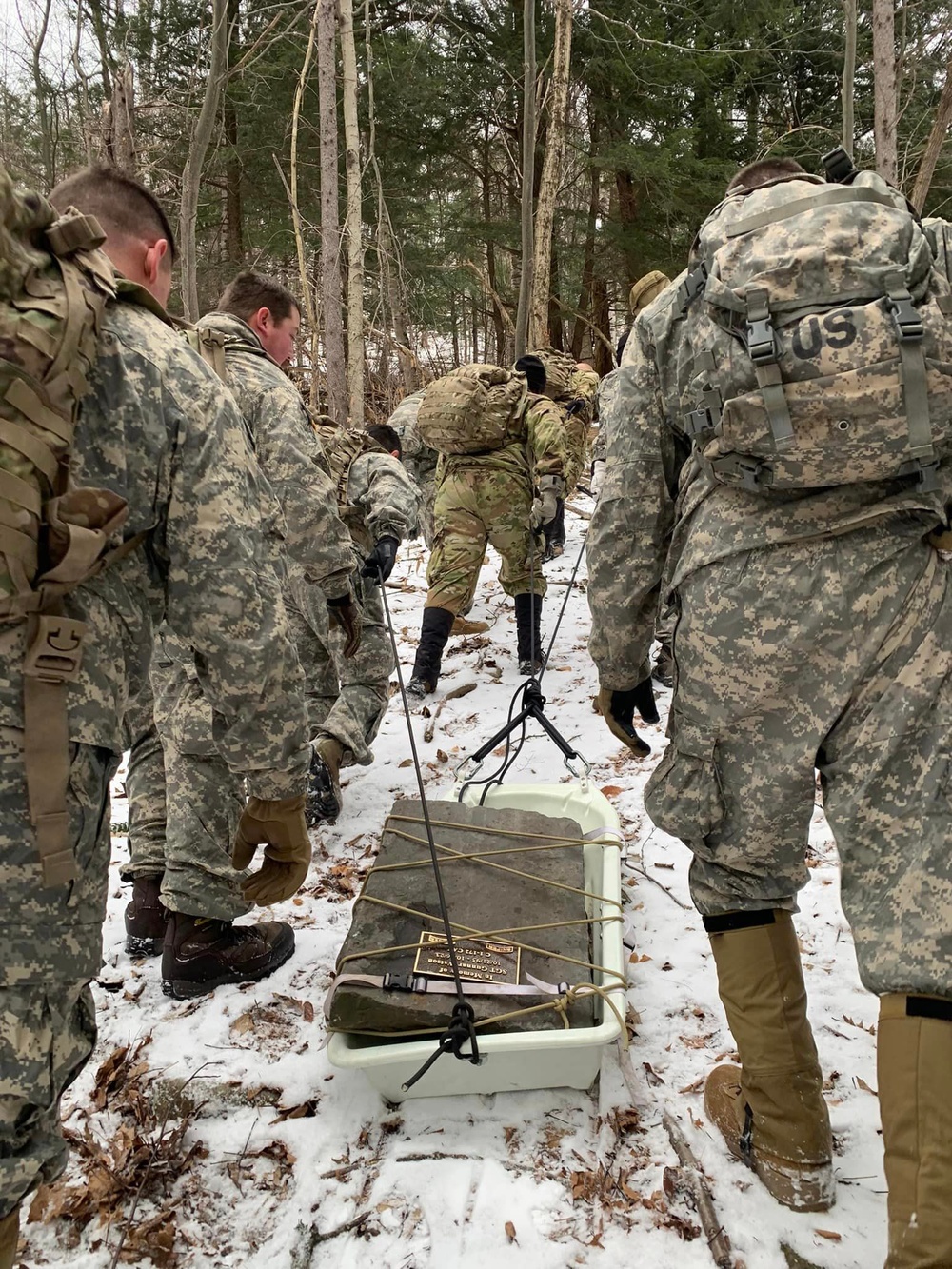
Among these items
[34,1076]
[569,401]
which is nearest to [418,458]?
[569,401]

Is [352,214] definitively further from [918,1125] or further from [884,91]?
[918,1125]

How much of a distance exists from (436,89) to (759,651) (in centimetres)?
1524

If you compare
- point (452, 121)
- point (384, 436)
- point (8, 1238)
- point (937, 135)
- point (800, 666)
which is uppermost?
point (452, 121)

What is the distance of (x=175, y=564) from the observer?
1587 millimetres

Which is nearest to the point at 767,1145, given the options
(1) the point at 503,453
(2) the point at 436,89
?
(1) the point at 503,453

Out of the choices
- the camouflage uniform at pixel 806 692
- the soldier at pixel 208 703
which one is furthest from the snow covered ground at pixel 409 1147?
the camouflage uniform at pixel 806 692

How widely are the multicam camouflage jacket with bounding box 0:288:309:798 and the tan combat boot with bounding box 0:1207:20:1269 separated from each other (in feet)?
2.61

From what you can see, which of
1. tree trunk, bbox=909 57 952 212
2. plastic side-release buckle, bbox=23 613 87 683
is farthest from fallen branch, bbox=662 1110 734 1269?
tree trunk, bbox=909 57 952 212

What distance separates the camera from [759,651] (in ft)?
5.58

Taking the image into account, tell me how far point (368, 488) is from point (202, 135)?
5.32 meters

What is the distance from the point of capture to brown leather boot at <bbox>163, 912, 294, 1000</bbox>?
2.80m

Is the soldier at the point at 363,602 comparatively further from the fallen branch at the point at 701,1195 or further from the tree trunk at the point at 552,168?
the tree trunk at the point at 552,168

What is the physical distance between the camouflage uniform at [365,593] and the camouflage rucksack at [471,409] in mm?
874

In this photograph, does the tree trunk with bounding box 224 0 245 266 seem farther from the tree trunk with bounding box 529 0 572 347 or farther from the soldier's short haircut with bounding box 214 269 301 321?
the soldier's short haircut with bounding box 214 269 301 321
